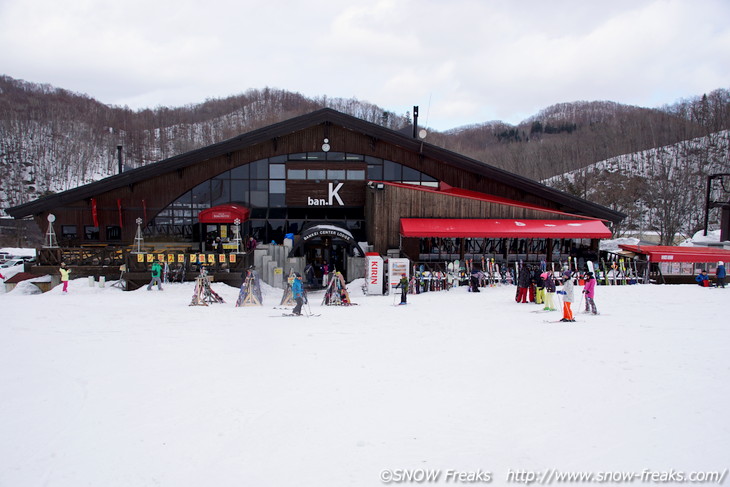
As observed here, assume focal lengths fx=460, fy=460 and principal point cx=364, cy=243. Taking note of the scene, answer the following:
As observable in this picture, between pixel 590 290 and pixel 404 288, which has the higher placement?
pixel 590 290

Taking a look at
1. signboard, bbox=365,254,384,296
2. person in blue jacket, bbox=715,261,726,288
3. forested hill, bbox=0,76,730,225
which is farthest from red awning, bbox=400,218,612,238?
forested hill, bbox=0,76,730,225

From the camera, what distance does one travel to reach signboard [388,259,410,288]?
64.0 feet

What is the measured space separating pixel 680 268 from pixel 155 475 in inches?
945

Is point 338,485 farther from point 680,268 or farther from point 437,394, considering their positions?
point 680,268

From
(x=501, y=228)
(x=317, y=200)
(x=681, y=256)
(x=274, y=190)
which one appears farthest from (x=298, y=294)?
(x=681, y=256)

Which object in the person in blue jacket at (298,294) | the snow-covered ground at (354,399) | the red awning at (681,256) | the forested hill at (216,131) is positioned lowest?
the snow-covered ground at (354,399)

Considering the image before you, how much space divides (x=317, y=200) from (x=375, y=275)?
29.3ft

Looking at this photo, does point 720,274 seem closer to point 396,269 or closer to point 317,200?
point 396,269

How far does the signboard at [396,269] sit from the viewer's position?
19.5 metres

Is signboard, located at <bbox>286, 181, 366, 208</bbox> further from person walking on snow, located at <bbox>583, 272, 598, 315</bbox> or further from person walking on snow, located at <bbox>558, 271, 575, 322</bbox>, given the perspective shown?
person walking on snow, located at <bbox>558, 271, 575, 322</bbox>

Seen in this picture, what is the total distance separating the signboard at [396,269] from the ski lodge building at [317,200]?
3583 millimetres

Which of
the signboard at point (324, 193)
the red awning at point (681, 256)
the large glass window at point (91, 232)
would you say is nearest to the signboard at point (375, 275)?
the signboard at point (324, 193)

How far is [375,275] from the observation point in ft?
63.9

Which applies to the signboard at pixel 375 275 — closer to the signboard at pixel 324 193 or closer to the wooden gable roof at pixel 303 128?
the signboard at pixel 324 193
